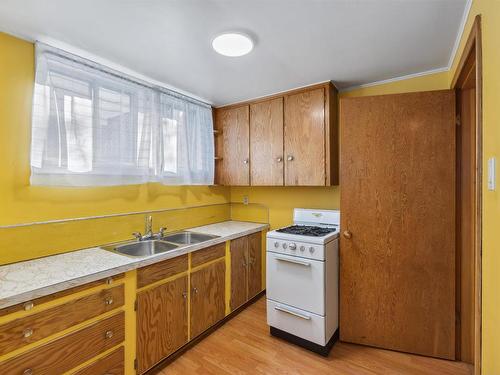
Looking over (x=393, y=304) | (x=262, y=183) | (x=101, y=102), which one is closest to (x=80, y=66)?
(x=101, y=102)

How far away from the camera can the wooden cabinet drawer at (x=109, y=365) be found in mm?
1403

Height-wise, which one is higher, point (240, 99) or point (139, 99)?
point (240, 99)

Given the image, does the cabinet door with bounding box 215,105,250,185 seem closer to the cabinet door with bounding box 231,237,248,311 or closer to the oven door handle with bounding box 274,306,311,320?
the cabinet door with bounding box 231,237,248,311

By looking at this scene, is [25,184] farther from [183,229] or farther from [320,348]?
[320,348]

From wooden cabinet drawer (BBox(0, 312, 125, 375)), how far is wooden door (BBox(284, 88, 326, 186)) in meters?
1.82

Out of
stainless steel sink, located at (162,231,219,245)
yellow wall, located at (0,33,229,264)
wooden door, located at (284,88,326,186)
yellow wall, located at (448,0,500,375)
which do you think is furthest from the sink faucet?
yellow wall, located at (448,0,500,375)

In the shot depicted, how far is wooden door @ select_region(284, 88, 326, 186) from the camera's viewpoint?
2.37 m

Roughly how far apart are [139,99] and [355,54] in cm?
176

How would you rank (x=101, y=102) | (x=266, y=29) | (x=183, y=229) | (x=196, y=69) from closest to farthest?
1. (x=266, y=29)
2. (x=101, y=102)
3. (x=196, y=69)
4. (x=183, y=229)

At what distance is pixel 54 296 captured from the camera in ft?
4.18

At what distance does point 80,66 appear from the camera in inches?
71.0

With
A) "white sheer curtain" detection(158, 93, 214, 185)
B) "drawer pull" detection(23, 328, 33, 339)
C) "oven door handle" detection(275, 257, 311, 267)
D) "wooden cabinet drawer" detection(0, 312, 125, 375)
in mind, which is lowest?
"wooden cabinet drawer" detection(0, 312, 125, 375)
